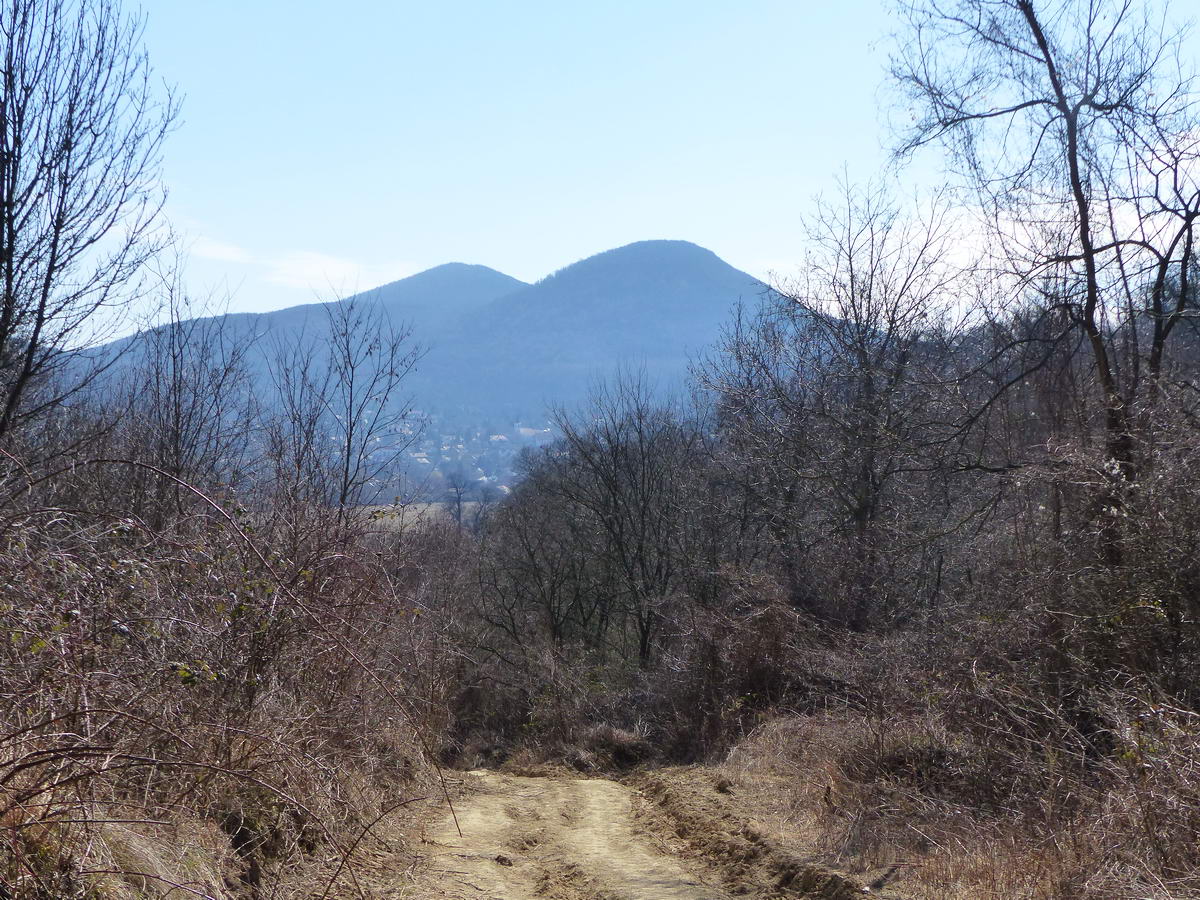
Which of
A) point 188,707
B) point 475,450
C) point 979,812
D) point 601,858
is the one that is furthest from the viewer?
point 475,450

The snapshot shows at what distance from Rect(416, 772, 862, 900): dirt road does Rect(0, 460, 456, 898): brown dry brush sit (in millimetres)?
812

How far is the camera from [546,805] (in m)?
10.7

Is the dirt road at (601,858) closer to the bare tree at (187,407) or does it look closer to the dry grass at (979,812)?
the dry grass at (979,812)

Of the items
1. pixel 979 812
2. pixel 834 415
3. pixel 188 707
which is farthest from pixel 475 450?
pixel 188 707

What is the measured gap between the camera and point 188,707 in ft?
20.2

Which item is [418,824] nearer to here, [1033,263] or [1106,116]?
[1033,263]

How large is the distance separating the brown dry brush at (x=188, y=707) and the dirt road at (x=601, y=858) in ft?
2.66

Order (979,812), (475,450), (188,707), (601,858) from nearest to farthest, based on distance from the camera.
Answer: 1. (188,707)
2. (979,812)
3. (601,858)
4. (475,450)

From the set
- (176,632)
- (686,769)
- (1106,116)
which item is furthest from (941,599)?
(176,632)

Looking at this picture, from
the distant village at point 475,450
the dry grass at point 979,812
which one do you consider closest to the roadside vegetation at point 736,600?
the dry grass at point 979,812

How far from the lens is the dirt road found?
6617 mm

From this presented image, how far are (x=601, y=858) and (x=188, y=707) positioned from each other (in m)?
3.65

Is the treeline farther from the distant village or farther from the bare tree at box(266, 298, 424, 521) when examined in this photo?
the distant village

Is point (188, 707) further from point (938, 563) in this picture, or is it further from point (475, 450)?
point (475, 450)
